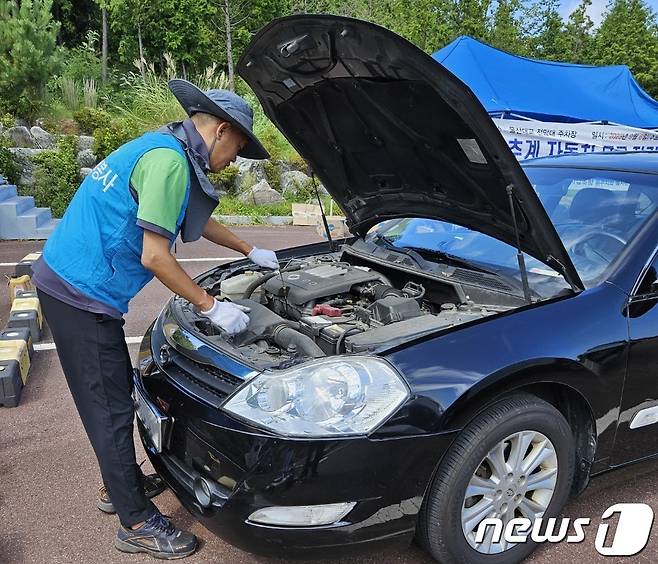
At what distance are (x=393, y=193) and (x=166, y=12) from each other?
1863 cm

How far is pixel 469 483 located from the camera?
2.12 metres

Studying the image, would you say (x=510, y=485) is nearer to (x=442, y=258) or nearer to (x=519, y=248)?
(x=519, y=248)

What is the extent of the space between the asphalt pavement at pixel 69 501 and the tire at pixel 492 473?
236 millimetres

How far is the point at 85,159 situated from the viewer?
11680 mm

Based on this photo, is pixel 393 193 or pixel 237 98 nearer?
pixel 237 98

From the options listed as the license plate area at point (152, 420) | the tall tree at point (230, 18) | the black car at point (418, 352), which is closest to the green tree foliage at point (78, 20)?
the tall tree at point (230, 18)

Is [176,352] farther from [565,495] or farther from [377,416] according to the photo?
[565,495]

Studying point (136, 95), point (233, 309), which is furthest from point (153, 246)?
point (136, 95)

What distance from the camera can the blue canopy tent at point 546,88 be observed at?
10.9 metres

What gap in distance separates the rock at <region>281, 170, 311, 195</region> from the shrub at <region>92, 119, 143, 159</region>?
334 cm

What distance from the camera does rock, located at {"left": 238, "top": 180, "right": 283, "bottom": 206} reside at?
41.2 feet

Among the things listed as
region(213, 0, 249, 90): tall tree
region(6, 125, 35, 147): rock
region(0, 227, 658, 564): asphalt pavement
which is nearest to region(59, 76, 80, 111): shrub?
region(6, 125, 35, 147): rock

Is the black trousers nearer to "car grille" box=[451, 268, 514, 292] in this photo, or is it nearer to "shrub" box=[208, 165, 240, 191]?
"car grille" box=[451, 268, 514, 292]

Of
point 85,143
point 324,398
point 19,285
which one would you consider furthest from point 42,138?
point 324,398
